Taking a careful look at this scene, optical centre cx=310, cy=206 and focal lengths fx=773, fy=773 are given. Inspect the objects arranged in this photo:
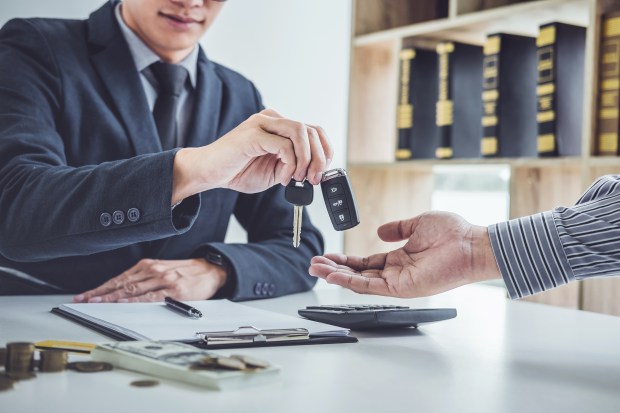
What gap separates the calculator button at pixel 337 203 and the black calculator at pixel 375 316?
0.16 m

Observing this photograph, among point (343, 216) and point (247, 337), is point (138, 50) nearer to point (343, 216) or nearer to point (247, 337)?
point (343, 216)

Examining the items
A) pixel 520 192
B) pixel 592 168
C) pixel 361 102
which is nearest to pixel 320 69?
pixel 361 102

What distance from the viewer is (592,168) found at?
198cm

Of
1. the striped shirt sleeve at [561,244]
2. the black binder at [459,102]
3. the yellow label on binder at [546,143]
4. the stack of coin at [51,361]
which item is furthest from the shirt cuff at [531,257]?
the black binder at [459,102]

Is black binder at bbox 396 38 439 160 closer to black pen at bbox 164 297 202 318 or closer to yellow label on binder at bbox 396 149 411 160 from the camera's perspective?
yellow label on binder at bbox 396 149 411 160

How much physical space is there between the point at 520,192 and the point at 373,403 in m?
1.60

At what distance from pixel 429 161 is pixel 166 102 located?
902 mm

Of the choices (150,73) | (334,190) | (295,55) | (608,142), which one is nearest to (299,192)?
(334,190)

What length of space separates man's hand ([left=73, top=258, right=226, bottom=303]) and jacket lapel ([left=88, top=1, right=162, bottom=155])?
334 millimetres

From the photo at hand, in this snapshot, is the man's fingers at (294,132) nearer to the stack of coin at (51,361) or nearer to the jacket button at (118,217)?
the jacket button at (118,217)

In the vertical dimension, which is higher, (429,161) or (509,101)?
(509,101)

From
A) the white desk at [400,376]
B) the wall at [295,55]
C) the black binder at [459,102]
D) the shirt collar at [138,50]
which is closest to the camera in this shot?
the white desk at [400,376]

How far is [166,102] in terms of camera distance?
1.88 metres

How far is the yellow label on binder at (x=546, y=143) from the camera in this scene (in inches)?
82.8
